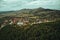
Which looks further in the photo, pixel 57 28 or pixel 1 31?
pixel 1 31

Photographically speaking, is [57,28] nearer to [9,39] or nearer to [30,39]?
[30,39]

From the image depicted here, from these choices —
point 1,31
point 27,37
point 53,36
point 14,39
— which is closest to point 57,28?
point 53,36

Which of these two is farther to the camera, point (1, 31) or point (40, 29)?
point (1, 31)

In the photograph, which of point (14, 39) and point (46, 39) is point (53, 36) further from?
point (14, 39)

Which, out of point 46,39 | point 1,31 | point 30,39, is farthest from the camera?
point 1,31

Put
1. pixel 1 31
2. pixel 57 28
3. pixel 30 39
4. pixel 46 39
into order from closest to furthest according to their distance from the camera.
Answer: pixel 46 39, pixel 30 39, pixel 57 28, pixel 1 31

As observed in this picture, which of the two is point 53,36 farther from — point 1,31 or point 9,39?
point 1,31

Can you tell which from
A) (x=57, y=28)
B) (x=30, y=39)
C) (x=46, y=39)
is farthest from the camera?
(x=57, y=28)

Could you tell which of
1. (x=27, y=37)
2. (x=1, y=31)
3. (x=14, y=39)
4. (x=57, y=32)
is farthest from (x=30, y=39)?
(x=1, y=31)

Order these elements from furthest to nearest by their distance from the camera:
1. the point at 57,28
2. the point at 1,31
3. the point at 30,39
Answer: the point at 1,31
the point at 57,28
the point at 30,39
